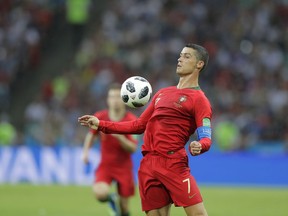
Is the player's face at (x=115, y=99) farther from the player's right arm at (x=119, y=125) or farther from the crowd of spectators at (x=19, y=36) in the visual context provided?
the crowd of spectators at (x=19, y=36)

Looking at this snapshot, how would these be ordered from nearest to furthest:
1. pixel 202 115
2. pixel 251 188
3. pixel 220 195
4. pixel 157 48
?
1. pixel 202 115
2. pixel 220 195
3. pixel 251 188
4. pixel 157 48

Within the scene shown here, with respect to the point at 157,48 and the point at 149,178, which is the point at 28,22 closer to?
the point at 157,48

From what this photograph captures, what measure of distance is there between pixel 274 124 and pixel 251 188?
Answer: 2765 millimetres

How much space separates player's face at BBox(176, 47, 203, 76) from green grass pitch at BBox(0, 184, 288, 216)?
18.9ft

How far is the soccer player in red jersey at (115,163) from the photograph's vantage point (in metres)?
11.5

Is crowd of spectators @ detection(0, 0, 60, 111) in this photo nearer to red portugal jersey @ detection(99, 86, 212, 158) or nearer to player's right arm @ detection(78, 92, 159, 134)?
player's right arm @ detection(78, 92, 159, 134)

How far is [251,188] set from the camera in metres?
18.3

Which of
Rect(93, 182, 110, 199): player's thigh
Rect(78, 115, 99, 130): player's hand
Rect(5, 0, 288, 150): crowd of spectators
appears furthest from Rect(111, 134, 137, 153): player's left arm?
Rect(5, 0, 288, 150): crowd of spectators

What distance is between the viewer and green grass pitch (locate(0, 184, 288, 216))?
1366cm

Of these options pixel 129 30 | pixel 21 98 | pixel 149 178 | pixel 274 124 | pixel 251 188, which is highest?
Result: pixel 129 30

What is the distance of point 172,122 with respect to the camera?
787cm

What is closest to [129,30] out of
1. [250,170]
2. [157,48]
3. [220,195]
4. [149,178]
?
[157,48]

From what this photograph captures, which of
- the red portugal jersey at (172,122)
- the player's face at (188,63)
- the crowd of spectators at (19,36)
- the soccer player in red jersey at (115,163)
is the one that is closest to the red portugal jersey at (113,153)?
the soccer player in red jersey at (115,163)

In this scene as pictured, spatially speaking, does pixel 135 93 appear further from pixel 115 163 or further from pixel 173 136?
pixel 115 163
